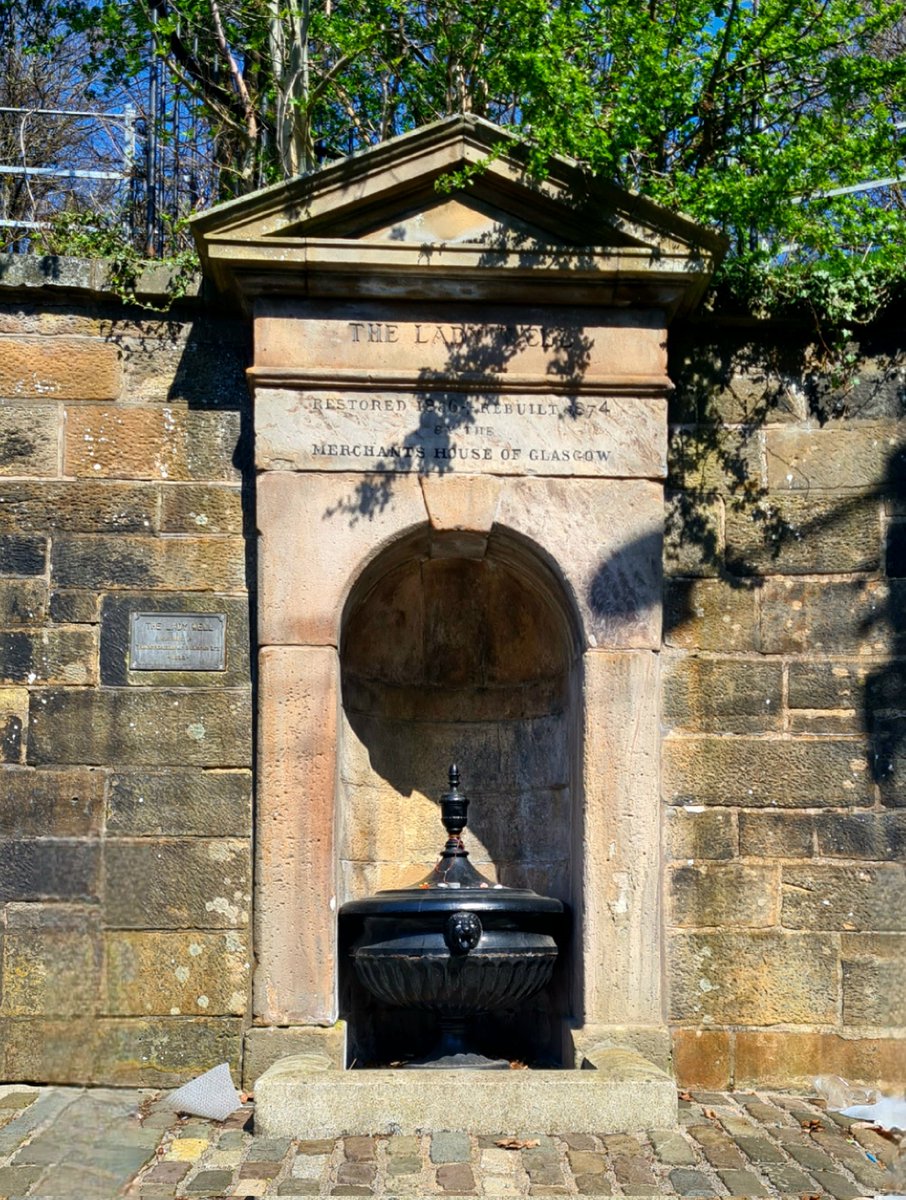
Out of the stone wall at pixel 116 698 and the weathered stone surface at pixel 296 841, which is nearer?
the weathered stone surface at pixel 296 841

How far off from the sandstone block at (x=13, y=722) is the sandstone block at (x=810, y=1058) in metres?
3.11

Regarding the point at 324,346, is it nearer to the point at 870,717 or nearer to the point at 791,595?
the point at 791,595

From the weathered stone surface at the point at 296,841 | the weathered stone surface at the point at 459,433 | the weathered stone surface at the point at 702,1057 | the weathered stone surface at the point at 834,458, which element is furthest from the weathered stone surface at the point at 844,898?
the weathered stone surface at the point at 296,841

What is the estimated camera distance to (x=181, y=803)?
6.13 meters

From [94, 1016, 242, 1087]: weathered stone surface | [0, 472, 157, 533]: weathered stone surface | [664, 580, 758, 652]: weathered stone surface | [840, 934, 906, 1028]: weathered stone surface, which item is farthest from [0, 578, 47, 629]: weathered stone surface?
[840, 934, 906, 1028]: weathered stone surface

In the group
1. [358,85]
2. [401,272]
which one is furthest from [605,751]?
[358,85]

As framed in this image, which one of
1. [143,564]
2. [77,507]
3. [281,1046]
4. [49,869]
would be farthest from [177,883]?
[77,507]

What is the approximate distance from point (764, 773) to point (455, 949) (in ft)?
4.94

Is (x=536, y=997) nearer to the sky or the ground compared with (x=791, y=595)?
nearer to the ground

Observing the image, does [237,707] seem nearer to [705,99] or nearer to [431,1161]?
[431,1161]

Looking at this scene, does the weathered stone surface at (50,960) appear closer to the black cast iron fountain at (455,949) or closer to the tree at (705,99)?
the black cast iron fountain at (455,949)

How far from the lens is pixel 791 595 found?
21.2 feet

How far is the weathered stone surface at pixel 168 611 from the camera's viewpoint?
6.21 meters

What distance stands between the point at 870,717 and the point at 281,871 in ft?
8.17
